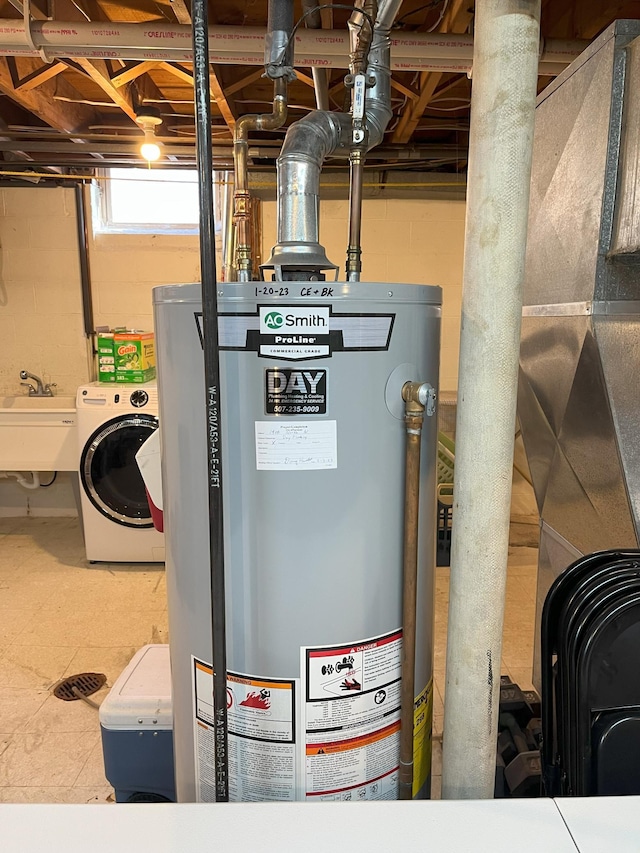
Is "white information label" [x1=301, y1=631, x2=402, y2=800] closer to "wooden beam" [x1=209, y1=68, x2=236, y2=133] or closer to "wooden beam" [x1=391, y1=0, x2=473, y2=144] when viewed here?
"wooden beam" [x1=391, y1=0, x2=473, y2=144]

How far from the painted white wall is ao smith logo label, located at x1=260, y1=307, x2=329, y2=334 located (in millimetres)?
3299

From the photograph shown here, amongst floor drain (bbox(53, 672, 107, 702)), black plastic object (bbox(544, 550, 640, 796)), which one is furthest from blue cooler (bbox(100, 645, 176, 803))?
black plastic object (bbox(544, 550, 640, 796))

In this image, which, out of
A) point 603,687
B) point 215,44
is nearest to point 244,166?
point 603,687

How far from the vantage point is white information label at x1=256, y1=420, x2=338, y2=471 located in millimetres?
1011

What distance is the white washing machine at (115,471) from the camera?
11.5ft

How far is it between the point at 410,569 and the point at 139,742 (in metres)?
0.98

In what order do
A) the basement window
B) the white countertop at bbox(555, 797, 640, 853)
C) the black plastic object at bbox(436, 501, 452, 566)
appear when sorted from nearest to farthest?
the white countertop at bbox(555, 797, 640, 853)
the black plastic object at bbox(436, 501, 452, 566)
the basement window

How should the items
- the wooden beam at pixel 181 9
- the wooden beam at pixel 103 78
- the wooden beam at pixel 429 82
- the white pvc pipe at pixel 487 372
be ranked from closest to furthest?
the white pvc pipe at pixel 487 372
the wooden beam at pixel 181 9
the wooden beam at pixel 429 82
the wooden beam at pixel 103 78

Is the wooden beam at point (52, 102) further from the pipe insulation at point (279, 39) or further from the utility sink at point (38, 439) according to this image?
the pipe insulation at point (279, 39)

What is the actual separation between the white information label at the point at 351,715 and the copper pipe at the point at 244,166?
2.33 feet

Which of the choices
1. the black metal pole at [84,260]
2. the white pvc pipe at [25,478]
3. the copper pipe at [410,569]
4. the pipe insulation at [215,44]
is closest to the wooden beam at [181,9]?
the pipe insulation at [215,44]

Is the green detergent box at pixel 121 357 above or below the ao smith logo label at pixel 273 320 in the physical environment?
below

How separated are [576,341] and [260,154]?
113 inches

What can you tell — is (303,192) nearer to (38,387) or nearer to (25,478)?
(38,387)
